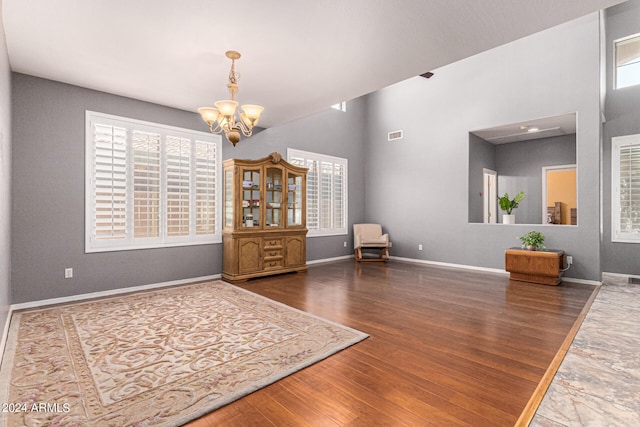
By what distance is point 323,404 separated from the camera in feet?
6.21

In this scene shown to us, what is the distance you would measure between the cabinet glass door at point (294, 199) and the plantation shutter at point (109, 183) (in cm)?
267

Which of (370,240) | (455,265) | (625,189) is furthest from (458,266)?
(625,189)

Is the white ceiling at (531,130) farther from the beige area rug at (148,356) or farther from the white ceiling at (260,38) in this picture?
the beige area rug at (148,356)

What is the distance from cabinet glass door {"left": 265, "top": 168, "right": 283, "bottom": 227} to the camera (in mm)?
5695

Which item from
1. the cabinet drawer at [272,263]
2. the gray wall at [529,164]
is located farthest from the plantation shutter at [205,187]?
the gray wall at [529,164]

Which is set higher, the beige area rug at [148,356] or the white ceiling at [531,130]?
the white ceiling at [531,130]

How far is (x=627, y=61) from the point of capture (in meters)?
5.64

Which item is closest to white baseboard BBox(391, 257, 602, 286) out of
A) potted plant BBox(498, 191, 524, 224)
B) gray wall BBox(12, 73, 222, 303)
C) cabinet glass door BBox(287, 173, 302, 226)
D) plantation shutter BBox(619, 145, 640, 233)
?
potted plant BBox(498, 191, 524, 224)

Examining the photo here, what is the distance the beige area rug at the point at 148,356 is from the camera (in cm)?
185

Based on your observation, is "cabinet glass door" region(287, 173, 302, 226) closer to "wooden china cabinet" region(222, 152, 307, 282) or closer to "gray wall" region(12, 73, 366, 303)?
"wooden china cabinet" region(222, 152, 307, 282)

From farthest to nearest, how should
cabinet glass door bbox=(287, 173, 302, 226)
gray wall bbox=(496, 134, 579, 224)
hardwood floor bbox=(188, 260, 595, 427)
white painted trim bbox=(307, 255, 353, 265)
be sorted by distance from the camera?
1. white painted trim bbox=(307, 255, 353, 265)
2. gray wall bbox=(496, 134, 579, 224)
3. cabinet glass door bbox=(287, 173, 302, 226)
4. hardwood floor bbox=(188, 260, 595, 427)

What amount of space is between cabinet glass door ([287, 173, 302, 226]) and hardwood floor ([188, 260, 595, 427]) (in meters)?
1.59

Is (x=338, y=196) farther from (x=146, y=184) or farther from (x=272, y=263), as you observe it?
(x=146, y=184)

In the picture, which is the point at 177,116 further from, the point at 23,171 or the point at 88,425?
the point at 88,425
